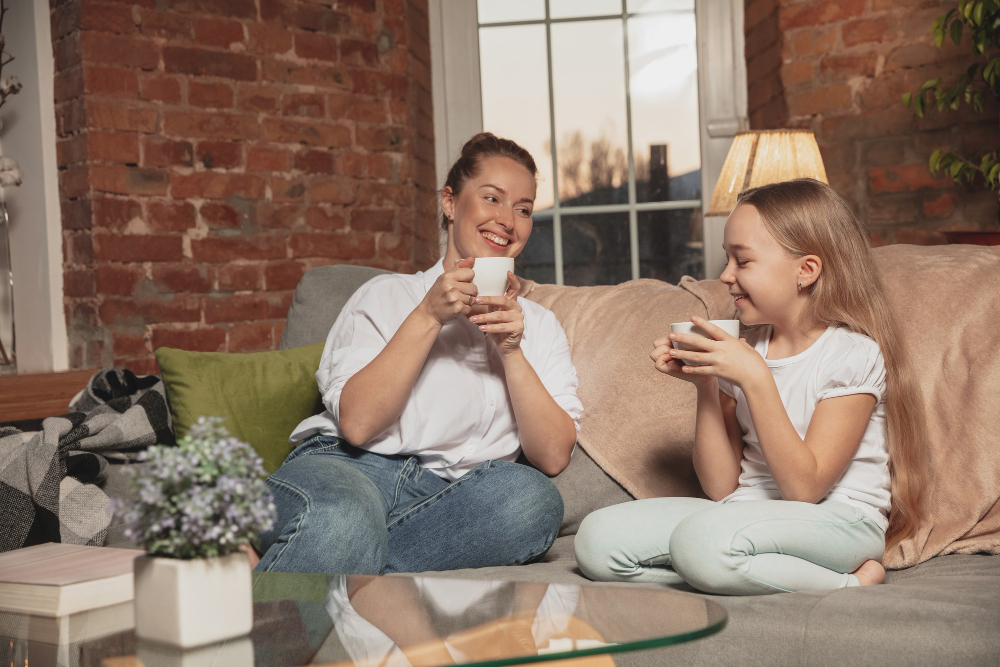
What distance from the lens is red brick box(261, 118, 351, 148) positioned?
291cm

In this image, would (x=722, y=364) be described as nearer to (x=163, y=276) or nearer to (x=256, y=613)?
(x=256, y=613)

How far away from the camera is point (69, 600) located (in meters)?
0.98

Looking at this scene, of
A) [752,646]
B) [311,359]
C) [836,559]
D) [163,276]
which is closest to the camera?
[752,646]

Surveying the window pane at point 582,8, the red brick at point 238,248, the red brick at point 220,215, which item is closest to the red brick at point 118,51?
the red brick at point 220,215

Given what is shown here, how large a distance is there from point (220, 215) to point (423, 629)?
2216 millimetres

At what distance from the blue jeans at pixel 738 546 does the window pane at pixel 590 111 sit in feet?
→ 7.51

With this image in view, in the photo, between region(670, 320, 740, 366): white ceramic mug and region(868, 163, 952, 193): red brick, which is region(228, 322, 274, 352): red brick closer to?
region(670, 320, 740, 366): white ceramic mug

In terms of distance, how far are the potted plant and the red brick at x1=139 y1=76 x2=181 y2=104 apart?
219 centimetres

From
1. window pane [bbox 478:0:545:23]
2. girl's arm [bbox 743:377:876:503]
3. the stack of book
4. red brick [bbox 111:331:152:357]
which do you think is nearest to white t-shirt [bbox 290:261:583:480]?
girl's arm [bbox 743:377:876:503]

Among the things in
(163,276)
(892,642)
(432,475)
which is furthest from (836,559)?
(163,276)

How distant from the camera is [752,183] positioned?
2371 millimetres

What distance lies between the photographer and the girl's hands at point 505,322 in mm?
1496

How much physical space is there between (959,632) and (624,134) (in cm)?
269

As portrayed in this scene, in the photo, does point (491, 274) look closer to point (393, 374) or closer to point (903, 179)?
point (393, 374)
